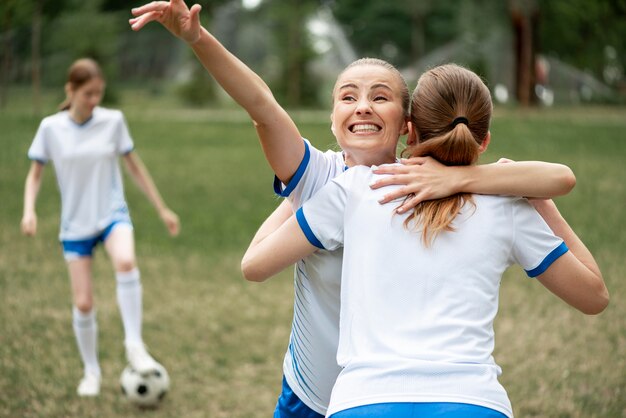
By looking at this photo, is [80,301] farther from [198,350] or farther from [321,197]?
[321,197]

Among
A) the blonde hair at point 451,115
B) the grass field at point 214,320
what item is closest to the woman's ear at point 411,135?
the blonde hair at point 451,115

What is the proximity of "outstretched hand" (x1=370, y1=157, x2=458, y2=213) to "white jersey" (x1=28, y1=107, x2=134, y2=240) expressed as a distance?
3.78 meters

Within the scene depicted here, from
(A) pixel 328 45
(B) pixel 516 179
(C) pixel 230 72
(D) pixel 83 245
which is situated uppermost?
(C) pixel 230 72

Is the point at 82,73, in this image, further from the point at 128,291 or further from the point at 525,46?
the point at 525,46

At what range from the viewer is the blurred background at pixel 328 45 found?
30828mm

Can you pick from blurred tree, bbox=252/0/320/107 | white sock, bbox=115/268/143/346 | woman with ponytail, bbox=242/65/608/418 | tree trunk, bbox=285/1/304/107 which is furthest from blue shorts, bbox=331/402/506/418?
tree trunk, bbox=285/1/304/107

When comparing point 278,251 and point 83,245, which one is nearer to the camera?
point 278,251

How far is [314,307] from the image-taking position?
2.54 metres

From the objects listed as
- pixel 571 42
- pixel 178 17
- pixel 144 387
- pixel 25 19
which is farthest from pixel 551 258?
pixel 571 42

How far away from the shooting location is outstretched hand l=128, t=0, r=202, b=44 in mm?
2137

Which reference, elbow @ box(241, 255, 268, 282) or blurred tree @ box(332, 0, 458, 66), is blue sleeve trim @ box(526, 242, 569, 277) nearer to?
elbow @ box(241, 255, 268, 282)

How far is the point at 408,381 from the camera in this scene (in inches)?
74.9

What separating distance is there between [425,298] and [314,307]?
0.63 meters

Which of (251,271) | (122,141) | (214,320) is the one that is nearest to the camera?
(251,271)
